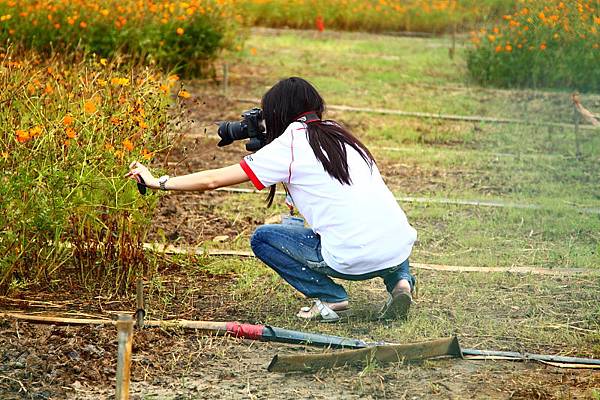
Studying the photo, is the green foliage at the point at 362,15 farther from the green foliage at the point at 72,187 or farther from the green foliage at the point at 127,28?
the green foliage at the point at 72,187

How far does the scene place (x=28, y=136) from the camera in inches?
169

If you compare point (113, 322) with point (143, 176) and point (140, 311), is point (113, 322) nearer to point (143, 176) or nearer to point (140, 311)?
point (140, 311)

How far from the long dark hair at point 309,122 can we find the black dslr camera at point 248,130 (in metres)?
0.08

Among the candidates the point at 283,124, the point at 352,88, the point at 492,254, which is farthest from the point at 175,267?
the point at 352,88

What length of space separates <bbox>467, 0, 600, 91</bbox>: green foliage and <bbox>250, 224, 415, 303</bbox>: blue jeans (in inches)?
280

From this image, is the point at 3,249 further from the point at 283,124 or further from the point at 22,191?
the point at 283,124

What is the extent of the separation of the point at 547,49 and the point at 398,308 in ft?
24.9

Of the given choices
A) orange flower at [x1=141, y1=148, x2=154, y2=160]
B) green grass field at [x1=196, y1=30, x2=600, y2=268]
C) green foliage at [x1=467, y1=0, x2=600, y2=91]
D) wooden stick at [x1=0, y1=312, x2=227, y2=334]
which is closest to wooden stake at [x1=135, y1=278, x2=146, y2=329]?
wooden stick at [x1=0, y1=312, x2=227, y2=334]

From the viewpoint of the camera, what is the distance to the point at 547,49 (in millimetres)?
11664

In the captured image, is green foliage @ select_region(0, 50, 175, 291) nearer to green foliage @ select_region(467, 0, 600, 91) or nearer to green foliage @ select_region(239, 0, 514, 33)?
green foliage @ select_region(467, 0, 600, 91)

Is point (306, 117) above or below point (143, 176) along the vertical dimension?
above

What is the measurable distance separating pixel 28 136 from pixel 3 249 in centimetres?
58

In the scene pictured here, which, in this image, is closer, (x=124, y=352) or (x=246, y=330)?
(x=124, y=352)

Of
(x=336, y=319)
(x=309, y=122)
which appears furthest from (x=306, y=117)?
(x=336, y=319)
